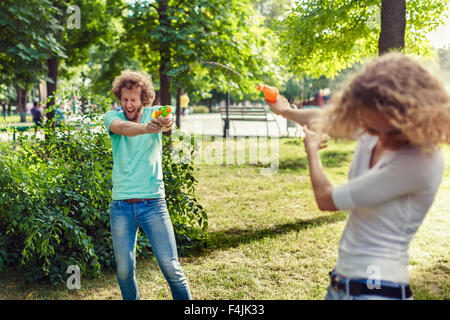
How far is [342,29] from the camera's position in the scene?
8.87 meters

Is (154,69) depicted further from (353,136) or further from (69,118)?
(353,136)

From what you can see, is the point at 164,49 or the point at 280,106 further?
the point at 164,49

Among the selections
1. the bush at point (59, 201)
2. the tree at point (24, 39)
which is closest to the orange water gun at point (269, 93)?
the bush at point (59, 201)

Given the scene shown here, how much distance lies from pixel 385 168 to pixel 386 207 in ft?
0.56

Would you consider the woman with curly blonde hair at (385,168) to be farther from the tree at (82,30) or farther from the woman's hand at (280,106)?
the tree at (82,30)

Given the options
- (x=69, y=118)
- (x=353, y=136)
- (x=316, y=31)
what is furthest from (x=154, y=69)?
(x=353, y=136)

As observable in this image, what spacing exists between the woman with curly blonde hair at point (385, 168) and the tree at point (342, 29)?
Answer: 6754mm

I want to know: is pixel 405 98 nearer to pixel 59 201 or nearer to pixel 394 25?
pixel 59 201

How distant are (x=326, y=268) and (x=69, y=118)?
3421mm

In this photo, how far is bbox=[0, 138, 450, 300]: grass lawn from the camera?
409 centimetres

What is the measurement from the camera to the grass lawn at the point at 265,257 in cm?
409

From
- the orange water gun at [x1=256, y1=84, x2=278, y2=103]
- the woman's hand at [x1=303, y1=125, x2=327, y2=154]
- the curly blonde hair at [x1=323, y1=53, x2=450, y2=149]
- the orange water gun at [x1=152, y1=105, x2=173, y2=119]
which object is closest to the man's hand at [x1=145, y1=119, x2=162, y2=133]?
the orange water gun at [x1=152, y1=105, x2=173, y2=119]

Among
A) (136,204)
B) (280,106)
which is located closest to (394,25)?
(280,106)

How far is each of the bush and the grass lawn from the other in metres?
0.24
